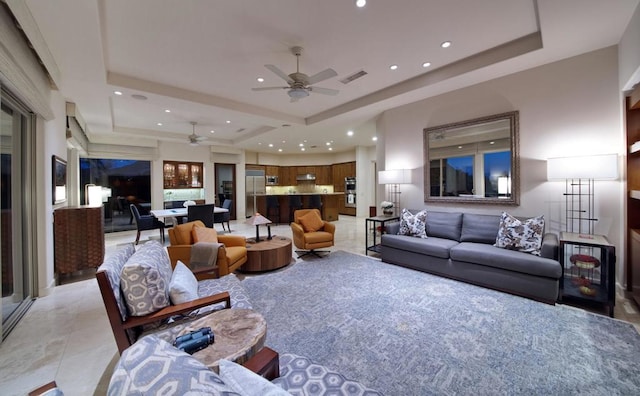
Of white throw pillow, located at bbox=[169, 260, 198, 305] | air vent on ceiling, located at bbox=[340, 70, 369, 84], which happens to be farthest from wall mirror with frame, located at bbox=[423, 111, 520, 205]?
white throw pillow, located at bbox=[169, 260, 198, 305]

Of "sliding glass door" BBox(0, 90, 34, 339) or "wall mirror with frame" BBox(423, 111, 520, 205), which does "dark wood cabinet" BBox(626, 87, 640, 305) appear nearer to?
Answer: "wall mirror with frame" BBox(423, 111, 520, 205)

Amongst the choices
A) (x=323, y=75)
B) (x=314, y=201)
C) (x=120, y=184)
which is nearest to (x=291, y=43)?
(x=323, y=75)

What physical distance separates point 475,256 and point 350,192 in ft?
25.0

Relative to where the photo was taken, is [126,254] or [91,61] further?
[91,61]

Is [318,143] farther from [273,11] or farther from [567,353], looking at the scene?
[567,353]

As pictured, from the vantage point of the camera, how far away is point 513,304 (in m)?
2.86

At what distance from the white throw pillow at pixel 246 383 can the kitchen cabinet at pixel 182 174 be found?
9.11 meters

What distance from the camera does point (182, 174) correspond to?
8.96 m

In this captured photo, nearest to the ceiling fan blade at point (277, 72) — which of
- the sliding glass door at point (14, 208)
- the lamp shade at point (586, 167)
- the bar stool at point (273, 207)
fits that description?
the sliding glass door at point (14, 208)

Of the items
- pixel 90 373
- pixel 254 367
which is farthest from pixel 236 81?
pixel 254 367

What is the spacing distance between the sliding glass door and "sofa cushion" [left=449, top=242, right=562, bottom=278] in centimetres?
501

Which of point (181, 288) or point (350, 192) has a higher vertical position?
point (350, 192)

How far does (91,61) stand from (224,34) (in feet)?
5.69

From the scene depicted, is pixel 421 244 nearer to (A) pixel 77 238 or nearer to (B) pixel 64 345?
(B) pixel 64 345
